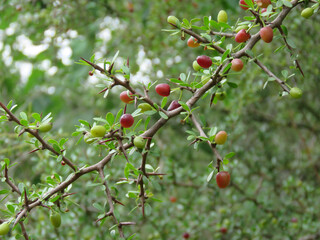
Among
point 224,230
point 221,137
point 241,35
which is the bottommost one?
point 224,230

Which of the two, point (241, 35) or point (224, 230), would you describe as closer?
point (241, 35)

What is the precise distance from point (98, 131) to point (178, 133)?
1626 mm

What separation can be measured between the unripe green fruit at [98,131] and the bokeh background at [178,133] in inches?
20.6

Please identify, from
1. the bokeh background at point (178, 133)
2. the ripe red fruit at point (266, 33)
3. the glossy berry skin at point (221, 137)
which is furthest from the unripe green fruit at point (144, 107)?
the bokeh background at point (178, 133)

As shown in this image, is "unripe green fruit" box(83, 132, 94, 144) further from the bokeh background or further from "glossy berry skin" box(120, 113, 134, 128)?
the bokeh background

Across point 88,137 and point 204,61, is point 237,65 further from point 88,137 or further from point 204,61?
point 88,137

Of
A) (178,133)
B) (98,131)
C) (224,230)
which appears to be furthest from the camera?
(178,133)

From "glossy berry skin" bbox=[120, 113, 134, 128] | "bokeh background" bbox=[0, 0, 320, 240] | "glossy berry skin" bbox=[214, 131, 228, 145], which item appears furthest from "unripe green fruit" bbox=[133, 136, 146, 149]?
"bokeh background" bbox=[0, 0, 320, 240]

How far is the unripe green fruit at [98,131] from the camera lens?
0.71 meters

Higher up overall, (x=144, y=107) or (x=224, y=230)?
(x=144, y=107)

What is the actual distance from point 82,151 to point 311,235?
1039 millimetres

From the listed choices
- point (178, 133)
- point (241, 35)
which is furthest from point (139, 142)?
point (178, 133)

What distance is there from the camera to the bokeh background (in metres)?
1.58

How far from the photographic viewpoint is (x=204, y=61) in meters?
0.79
